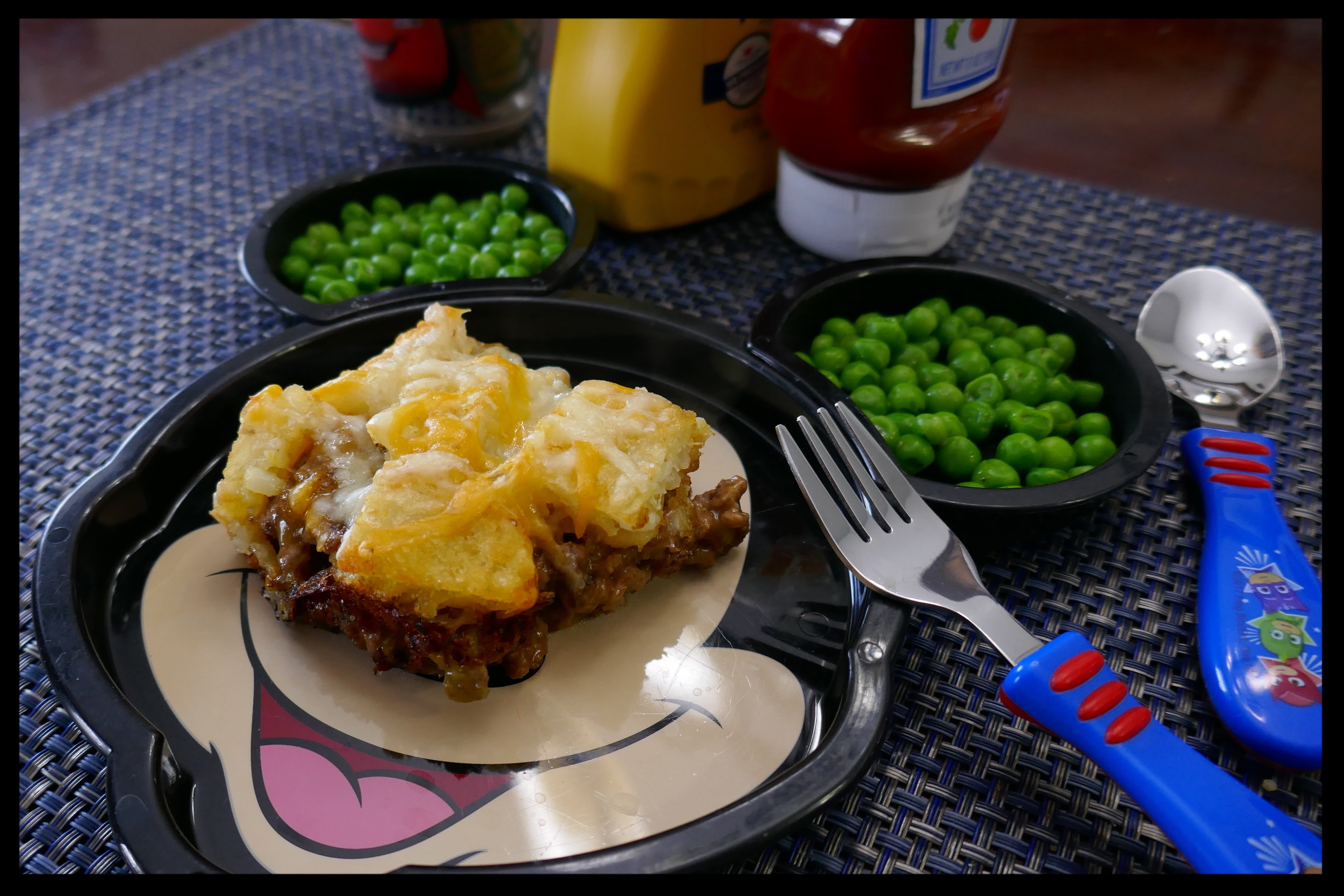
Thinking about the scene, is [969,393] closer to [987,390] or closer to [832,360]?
[987,390]

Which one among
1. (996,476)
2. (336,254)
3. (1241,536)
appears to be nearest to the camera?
(1241,536)

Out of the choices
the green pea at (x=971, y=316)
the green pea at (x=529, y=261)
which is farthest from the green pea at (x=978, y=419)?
the green pea at (x=529, y=261)

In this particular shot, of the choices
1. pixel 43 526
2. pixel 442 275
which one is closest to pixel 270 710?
pixel 43 526

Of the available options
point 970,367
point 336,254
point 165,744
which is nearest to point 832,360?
point 970,367

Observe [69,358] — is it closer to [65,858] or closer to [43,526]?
[43,526]

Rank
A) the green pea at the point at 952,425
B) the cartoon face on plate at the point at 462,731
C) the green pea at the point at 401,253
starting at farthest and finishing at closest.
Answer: the green pea at the point at 401,253, the green pea at the point at 952,425, the cartoon face on plate at the point at 462,731

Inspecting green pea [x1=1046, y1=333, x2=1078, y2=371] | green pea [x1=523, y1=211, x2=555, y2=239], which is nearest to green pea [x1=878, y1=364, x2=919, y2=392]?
green pea [x1=1046, y1=333, x2=1078, y2=371]

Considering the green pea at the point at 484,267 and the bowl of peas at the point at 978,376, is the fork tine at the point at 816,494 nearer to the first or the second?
the bowl of peas at the point at 978,376
